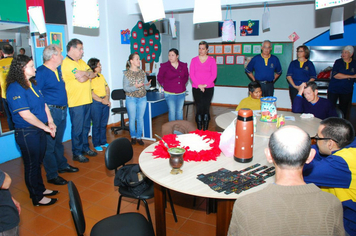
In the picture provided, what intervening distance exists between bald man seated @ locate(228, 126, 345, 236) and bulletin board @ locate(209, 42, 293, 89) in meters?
6.76

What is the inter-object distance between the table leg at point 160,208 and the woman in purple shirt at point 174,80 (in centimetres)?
285

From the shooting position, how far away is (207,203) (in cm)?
276

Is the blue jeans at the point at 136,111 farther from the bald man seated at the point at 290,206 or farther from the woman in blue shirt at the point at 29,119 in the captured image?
the bald man seated at the point at 290,206

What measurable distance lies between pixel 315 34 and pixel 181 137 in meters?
6.08

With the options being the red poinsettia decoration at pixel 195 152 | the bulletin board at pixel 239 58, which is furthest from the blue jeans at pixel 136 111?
the bulletin board at pixel 239 58

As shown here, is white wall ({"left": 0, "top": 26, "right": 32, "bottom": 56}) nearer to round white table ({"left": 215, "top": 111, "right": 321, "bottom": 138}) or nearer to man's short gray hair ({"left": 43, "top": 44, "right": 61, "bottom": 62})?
man's short gray hair ({"left": 43, "top": 44, "right": 61, "bottom": 62})

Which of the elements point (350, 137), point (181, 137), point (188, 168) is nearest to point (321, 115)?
point (350, 137)

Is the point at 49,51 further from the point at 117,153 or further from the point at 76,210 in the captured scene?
the point at 76,210

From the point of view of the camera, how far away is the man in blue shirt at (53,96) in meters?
3.20

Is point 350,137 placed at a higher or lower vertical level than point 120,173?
higher

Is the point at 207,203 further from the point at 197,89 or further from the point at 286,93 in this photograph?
the point at 286,93

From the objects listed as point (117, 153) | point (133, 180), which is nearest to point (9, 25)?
point (117, 153)

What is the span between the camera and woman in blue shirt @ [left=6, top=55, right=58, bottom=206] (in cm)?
258

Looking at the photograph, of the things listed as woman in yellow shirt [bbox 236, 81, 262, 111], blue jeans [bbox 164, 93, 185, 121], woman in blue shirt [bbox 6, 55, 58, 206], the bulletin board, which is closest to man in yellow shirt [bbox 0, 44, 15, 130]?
woman in blue shirt [bbox 6, 55, 58, 206]
